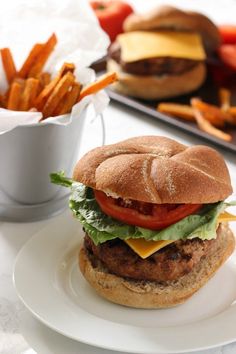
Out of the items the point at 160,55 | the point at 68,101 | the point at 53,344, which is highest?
the point at 68,101

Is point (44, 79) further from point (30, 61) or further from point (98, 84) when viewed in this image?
point (98, 84)

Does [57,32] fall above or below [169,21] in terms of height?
above

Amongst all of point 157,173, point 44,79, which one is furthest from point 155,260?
point 44,79

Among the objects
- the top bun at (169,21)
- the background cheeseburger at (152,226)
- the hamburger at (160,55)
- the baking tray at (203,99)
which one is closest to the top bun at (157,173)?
the background cheeseburger at (152,226)

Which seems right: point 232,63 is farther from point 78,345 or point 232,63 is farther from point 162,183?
point 78,345

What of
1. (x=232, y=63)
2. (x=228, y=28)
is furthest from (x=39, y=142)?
(x=228, y=28)

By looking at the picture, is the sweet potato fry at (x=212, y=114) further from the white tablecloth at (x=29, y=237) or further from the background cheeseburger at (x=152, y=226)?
the background cheeseburger at (x=152, y=226)

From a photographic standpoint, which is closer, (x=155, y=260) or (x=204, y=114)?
(x=155, y=260)
